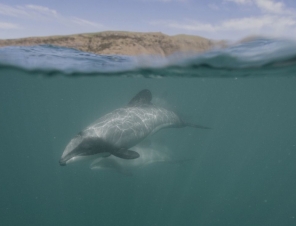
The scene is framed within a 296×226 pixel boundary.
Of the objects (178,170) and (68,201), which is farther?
(178,170)

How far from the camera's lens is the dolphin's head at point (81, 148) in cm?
900

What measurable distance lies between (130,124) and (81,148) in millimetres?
2709

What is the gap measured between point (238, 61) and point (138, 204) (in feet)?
37.3

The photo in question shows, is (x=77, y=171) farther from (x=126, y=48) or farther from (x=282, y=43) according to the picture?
(x=282, y=43)

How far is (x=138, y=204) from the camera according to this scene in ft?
55.7

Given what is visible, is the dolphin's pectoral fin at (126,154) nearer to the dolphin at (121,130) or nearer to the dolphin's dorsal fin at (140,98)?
the dolphin at (121,130)

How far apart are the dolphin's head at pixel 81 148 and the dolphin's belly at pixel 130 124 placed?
283 millimetres

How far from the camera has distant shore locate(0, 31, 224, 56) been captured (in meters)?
12.2

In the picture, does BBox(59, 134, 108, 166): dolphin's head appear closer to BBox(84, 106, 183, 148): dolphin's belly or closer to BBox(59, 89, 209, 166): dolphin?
BBox(59, 89, 209, 166): dolphin

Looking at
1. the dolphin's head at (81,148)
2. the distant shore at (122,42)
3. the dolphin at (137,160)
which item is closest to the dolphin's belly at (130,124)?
the dolphin's head at (81,148)

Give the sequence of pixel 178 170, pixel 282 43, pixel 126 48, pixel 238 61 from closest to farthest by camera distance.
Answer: pixel 282 43
pixel 126 48
pixel 238 61
pixel 178 170

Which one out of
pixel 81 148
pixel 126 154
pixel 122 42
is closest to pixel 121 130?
pixel 126 154

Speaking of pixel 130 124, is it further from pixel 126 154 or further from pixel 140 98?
pixel 140 98

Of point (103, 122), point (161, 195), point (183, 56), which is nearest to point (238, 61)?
point (183, 56)
